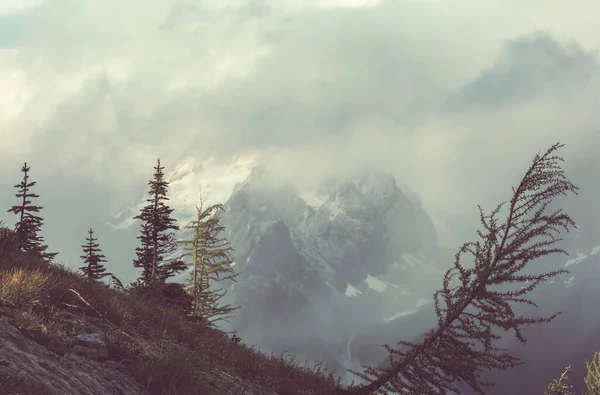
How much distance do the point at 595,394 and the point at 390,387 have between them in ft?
13.3

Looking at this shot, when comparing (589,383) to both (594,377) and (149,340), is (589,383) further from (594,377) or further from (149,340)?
(149,340)

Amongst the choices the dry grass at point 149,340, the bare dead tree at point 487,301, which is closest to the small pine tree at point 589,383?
the bare dead tree at point 487,301

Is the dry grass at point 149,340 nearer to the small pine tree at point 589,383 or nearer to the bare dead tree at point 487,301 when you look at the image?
the bare dead tree at point 487,301

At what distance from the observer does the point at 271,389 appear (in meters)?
9.05

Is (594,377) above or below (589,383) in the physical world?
above

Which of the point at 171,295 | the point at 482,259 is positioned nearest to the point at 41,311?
the point at 482,259

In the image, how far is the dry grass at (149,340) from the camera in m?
6.31

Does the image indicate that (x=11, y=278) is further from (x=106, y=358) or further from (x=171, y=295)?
(x=171, y=295)

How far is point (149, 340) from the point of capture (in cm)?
805

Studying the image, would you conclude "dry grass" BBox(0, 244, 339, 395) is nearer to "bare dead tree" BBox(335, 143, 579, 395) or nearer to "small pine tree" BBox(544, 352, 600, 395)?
"bare dead tree" BBox(335, 143, 579, 395)

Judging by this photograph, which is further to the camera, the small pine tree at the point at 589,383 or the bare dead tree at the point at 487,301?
the bare dead tree at the point at 487,301

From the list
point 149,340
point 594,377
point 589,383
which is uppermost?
point 594,377

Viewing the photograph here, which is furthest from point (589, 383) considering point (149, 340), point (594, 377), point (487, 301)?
point (149, 340)

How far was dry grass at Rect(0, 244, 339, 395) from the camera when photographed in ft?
20.7
